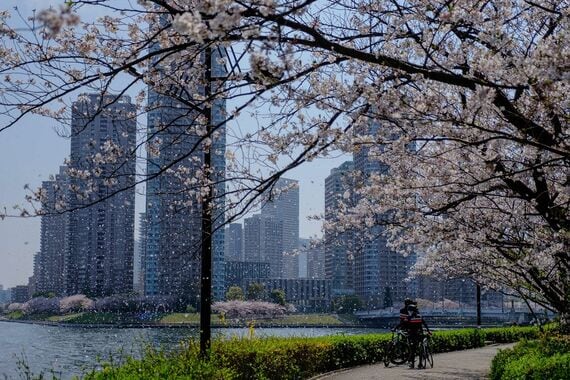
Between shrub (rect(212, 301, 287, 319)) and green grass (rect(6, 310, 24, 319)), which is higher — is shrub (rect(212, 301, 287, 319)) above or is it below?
above

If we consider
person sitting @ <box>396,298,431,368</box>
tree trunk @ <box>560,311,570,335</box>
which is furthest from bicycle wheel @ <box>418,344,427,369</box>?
tree trunk @ <box>560,311,570,335</box>

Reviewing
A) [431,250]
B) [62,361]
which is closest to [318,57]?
[431,250]

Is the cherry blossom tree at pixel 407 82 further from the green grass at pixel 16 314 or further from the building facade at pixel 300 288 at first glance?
the building facade at pixel 300 288

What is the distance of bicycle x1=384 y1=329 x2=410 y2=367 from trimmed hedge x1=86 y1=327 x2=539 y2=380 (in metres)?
1.14

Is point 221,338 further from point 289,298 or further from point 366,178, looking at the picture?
point 289,298

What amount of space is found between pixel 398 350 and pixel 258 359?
6.42 meters

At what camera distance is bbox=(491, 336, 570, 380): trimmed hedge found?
8.64 meters

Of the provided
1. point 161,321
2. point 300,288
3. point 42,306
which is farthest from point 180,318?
point 300,288

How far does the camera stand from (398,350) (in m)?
16.3

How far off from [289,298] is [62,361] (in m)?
125

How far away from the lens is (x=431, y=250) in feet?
55.1

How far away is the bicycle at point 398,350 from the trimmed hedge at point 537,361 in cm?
313

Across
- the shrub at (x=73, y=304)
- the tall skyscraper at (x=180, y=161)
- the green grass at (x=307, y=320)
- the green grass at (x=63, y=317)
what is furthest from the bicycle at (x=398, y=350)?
the shrub at (x=73, y=304)

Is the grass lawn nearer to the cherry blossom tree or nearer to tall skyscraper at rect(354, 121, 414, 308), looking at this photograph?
tall skyscraper at rect(354, 121, 414, 308)
